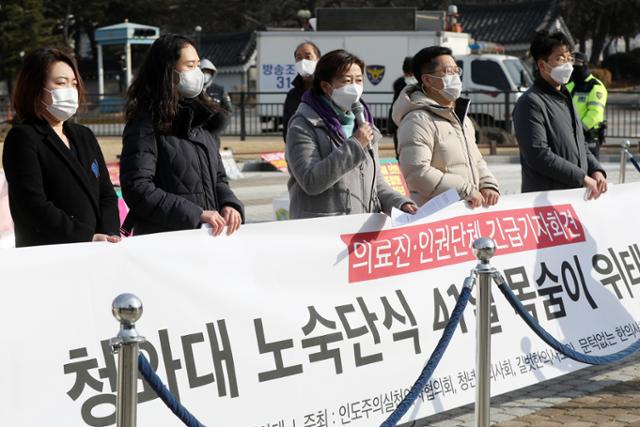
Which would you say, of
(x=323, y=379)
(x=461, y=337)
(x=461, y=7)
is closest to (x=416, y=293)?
(x=461, y=337)

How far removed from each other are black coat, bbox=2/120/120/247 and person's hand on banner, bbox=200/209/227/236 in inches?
16.5

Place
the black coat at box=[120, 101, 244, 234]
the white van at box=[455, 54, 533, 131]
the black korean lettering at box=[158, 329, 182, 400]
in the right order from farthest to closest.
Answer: the white van at box=[455, 54, 533, 131] → the black coat at box=[120, 101, 244, 234] → the black korean lettering at box=[158, 329, 182, 400]

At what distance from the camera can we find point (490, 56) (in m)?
26.2

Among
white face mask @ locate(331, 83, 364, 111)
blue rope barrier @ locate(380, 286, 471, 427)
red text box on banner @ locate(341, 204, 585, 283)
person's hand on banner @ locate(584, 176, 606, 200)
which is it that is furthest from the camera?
person's hand on banner @ locate(584, 176, 606, 200)

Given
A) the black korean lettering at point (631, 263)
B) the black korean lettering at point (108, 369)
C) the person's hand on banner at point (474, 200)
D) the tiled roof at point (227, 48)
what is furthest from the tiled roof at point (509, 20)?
the black korean lettering at point (108, 369)

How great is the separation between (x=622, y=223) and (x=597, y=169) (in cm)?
42

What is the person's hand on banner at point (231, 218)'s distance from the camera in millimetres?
4988

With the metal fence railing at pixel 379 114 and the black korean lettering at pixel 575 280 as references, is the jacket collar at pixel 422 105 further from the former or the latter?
the metal fence railing at pixel 379 114

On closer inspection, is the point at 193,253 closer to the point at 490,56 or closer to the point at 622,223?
the point at 622,223

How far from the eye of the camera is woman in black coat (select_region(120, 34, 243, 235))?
5.09 m

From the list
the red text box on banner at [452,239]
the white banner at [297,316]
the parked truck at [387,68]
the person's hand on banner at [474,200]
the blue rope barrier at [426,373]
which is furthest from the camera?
the parked truck at [387,68]

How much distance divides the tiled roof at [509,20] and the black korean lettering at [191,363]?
143 feet

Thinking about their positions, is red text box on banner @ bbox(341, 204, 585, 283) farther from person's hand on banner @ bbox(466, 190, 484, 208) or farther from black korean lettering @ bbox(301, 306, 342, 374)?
black korean lettering @ bbox(301, 306, 342, 374)

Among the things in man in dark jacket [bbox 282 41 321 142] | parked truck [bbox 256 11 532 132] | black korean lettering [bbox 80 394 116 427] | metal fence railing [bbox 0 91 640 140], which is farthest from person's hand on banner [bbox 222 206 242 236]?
parked truck [bbox 256 11 532 132]
